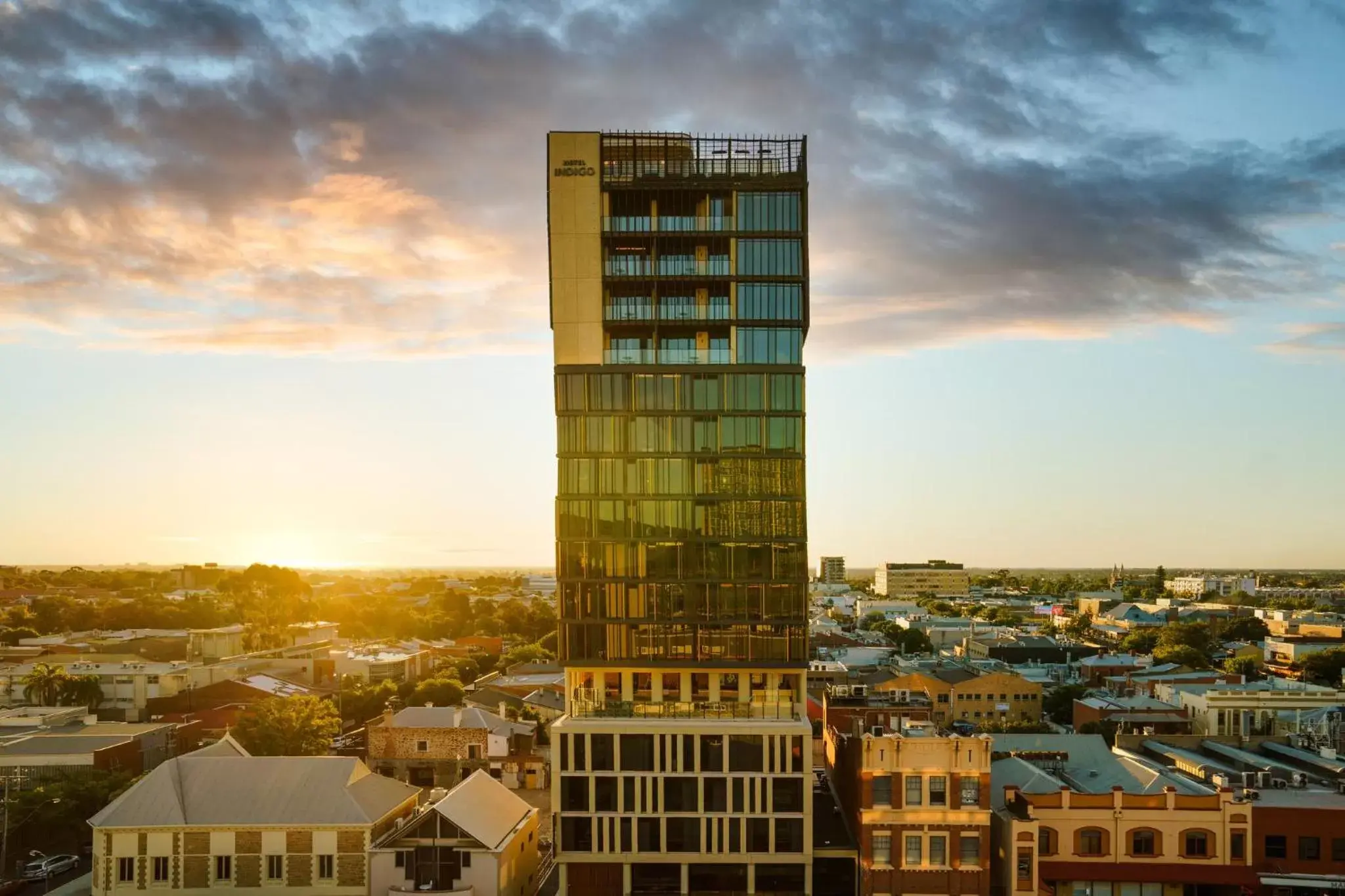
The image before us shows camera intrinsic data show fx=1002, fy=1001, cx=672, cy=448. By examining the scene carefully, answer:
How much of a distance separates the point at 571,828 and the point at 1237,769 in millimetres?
46899

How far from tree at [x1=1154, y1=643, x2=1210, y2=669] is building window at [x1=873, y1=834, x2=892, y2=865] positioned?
127m

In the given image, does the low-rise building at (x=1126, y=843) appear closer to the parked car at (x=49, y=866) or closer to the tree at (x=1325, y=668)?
the parked car at (x=49, y=866)

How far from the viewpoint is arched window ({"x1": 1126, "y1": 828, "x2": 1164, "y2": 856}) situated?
60406 mm

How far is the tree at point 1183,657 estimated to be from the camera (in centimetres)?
17000

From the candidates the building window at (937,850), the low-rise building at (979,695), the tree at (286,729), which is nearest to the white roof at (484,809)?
the building window at (937,850)

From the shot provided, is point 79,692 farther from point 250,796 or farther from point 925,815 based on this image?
point 925,815

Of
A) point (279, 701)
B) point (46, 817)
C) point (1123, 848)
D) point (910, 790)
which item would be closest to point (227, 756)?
point (46, 817)

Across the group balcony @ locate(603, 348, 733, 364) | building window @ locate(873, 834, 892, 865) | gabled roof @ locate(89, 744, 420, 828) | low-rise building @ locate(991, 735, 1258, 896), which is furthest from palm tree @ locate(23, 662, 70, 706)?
low-rise building @ locate(991, 735, 1258, 896)

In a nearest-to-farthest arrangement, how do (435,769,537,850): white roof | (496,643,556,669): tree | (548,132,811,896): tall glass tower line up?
(435,769,537,850): white roof → (548,132,811,896): tall glass tower → (496,643,556,669): tree

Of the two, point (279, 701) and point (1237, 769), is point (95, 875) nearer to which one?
point (279, 701)

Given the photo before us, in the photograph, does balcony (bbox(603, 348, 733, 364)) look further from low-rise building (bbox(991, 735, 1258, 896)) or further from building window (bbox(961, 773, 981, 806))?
low-rise building (bbox(991, 735, 1258, 896))

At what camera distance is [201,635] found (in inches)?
6762

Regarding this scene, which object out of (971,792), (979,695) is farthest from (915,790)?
(979,695)

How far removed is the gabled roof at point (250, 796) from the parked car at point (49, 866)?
1319 cm
